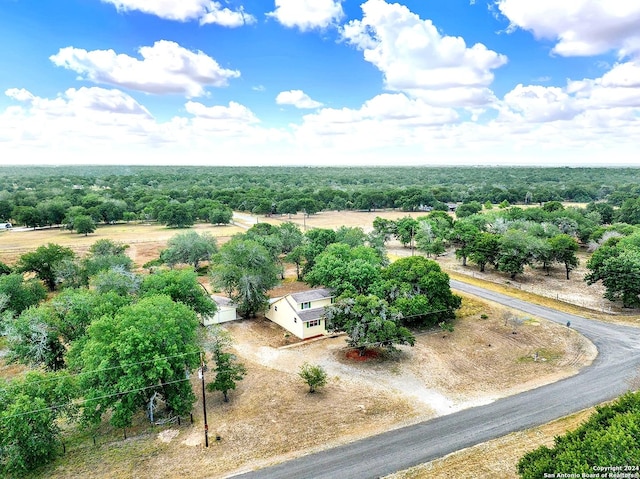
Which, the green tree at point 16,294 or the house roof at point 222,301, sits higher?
the green tree at point 16,294

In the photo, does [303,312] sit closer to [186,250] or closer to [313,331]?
[313,331]

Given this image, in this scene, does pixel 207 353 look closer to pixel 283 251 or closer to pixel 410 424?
pixel 410 424

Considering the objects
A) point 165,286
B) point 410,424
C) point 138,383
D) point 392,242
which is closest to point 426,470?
point 410,424

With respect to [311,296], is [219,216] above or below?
above

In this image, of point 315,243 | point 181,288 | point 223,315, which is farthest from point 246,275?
point 315,243

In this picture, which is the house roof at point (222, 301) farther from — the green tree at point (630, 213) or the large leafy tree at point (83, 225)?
the green tree at point (630, 213)

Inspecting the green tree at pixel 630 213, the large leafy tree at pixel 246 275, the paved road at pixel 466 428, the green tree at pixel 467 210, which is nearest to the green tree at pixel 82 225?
the large leafy tree at pixel 246 275
